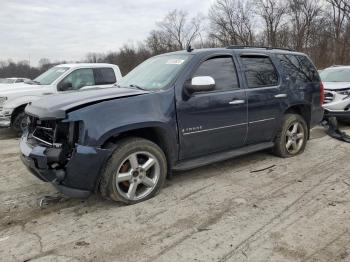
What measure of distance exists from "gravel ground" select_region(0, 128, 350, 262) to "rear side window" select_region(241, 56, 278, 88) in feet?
4.48

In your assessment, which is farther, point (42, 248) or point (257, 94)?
point (257, 94)

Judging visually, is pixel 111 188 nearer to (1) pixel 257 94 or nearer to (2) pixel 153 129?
(2) pixel 153 129

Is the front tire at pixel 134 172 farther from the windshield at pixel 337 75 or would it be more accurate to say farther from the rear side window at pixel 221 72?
the windshield at pixel 337 75

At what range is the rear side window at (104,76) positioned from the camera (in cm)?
1001

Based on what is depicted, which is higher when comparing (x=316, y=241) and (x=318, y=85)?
(x=318, y=85)

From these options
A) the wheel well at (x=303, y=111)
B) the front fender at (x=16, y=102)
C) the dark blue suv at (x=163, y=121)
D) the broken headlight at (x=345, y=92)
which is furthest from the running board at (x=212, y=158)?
the front fender at (x=16, y=102)

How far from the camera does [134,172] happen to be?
426 cm

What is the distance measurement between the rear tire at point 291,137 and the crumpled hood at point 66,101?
9.06ft

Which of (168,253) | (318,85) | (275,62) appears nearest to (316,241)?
(168,253)

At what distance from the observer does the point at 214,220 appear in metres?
3.89

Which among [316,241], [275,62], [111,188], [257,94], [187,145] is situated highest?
[275,62]

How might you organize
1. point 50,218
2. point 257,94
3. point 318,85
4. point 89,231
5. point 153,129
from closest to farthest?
A: 1. point 89,231
2. point 50,218
3. point 153,129
4. point 257,94
5. point 318,85

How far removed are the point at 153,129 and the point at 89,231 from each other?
142cm

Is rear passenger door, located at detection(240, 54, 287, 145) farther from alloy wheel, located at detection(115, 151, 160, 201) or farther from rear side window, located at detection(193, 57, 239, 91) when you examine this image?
alloy wheel, located at detection(115, 151, 160, 201)
